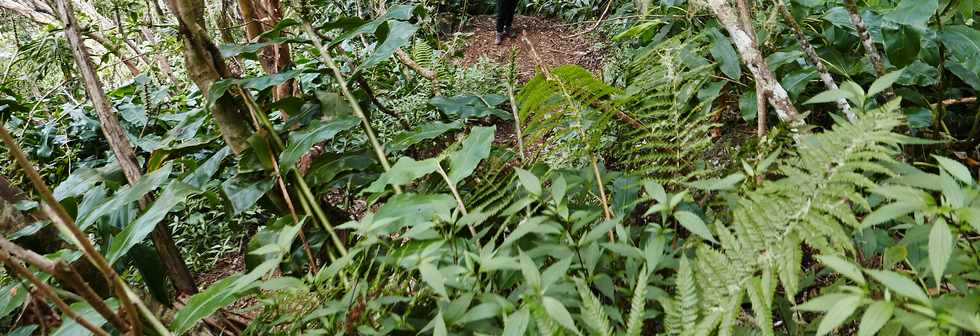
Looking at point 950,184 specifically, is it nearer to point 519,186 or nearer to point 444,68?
point 519,186

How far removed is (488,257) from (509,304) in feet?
0.24

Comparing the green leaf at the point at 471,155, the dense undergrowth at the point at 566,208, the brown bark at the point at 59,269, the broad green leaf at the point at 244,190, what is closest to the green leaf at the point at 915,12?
the dense undergrowth at the point at 566,208

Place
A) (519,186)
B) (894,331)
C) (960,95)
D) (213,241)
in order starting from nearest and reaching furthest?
(894,331) → (519,186) → (960,95) → (213,241)

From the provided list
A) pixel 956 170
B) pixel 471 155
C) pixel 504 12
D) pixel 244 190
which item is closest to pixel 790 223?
pixel 956 170

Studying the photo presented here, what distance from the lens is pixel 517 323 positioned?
0.69 m

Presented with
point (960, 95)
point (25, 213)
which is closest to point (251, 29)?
point (25, 213)

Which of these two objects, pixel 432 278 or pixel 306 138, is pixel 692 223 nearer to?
pixel 432 278

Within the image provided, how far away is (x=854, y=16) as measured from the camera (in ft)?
4.45

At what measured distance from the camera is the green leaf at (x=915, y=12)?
138 cm

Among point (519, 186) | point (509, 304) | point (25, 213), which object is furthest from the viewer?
point (25, 213)

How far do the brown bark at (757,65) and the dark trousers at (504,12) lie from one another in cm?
468

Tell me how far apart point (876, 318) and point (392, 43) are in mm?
1248

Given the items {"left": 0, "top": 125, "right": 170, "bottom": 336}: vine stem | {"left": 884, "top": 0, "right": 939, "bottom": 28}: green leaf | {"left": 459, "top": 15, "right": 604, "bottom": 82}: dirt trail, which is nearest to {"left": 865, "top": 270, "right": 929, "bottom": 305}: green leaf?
{"left": 0, "top": 125, "right": 170, "bottom": 336}: vine stem

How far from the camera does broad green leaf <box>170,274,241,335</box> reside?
939mm
